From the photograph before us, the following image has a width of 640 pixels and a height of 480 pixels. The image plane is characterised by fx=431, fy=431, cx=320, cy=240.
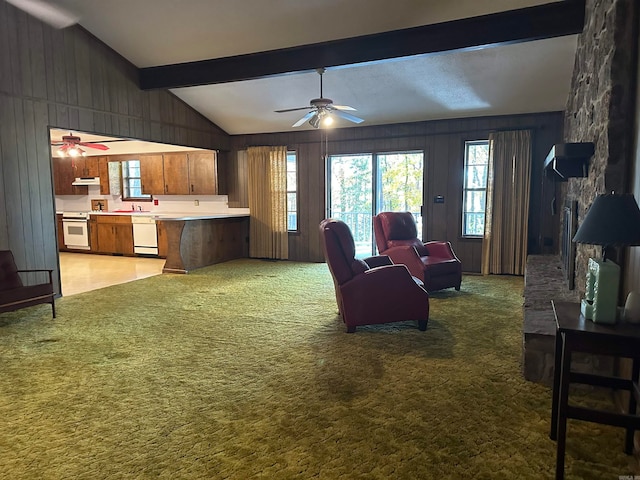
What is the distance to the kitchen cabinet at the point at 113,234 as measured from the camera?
8.90 metres

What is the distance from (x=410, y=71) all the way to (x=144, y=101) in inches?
154

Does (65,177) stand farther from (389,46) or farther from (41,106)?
(389,46)

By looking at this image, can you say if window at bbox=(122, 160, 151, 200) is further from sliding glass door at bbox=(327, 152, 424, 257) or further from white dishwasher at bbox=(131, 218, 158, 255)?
sliding glass door at bbox=(327, 152, 424, 257)

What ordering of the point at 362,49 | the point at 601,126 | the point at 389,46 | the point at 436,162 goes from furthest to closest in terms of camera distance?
the point at 436,162, the point at 362,49, the point at 389,46, the point at 601,126

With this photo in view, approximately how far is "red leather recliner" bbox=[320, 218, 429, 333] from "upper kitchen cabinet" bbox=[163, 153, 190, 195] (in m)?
5.64

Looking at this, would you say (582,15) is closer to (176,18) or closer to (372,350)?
(372,350)

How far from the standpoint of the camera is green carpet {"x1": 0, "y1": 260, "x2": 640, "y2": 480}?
208 cm

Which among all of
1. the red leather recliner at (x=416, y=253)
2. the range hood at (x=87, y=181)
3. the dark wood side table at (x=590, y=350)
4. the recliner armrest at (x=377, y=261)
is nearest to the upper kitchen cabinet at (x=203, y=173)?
the range hood at (x=87, y=181)

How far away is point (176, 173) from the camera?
8.80 meters

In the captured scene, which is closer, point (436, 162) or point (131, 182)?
point (436, 162)

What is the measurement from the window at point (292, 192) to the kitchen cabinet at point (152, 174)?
2694mm

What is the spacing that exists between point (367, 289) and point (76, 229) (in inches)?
313

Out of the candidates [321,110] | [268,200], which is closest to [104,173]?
[268,200]

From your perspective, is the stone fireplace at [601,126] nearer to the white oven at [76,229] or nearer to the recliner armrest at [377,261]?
the recliner armrest at [377,261]
